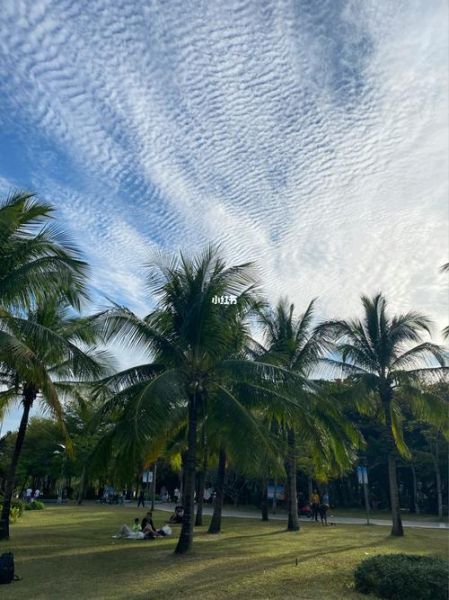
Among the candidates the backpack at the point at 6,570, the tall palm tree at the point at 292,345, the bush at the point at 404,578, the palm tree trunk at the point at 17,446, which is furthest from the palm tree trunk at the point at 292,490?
the backpack at the point at 6,570

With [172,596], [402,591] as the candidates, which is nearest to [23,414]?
[172,596]

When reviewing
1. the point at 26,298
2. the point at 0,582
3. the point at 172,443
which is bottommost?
the point at 0,582

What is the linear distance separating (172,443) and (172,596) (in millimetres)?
12323

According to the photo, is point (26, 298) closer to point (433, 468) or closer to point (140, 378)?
point (140, 378)

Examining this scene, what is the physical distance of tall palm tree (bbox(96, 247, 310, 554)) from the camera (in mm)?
13266

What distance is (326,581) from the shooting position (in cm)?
998

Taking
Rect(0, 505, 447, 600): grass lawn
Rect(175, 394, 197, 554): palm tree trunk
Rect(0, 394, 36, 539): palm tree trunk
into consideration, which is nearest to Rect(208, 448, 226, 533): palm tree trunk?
Rect(0, 505, 447, 600): grass lawn

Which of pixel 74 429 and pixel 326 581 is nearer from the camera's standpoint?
pixel 326 581

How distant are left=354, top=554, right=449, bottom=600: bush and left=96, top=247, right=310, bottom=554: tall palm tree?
4.67 metres

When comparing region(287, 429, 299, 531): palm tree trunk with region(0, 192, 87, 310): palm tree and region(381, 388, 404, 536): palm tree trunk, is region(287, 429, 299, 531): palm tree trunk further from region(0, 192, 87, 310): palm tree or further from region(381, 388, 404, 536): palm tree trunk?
region(0, 192, 87, 310): palm tree

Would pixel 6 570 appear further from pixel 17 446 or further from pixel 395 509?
pixel 395 509

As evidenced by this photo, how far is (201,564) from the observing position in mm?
11906

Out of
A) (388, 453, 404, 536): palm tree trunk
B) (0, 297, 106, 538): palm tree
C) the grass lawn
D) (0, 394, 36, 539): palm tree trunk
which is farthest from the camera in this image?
(388, 453, 404, 536): palm tree trunk

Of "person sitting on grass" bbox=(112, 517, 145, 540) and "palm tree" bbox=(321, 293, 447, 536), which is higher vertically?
"palm tree" bbox=(321, 293, 447, 536)
